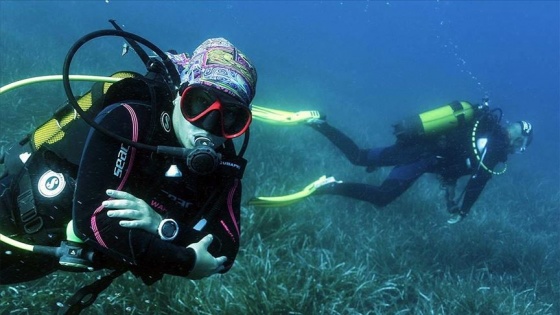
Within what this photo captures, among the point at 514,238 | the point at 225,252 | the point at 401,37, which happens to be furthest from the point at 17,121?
the point at 401,37

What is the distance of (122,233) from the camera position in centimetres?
192

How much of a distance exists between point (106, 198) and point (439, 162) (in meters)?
7.33

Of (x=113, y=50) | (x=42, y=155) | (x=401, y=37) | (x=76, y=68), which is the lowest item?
(x=42, y=155)

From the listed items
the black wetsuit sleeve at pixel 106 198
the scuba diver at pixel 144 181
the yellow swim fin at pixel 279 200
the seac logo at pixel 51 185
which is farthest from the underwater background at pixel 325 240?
the black wetsuit sleeve at pixel 106 198

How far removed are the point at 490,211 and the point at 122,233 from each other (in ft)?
38.5

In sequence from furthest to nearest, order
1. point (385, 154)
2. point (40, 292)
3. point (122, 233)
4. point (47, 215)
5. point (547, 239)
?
point (547, 239)
point (385, 154)
point (40, 292)
point (47, 215)
point (122, 233)

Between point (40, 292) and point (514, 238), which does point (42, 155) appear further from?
point (514, 238)

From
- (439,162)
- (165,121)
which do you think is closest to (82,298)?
(165,121)

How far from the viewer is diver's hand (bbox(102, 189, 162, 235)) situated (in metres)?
1.91

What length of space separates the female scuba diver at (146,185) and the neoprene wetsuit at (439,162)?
17.5 ft

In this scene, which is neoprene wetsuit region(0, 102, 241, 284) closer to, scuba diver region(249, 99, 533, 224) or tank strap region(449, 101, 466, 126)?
scuba diver region(249, 99, 533, 224)

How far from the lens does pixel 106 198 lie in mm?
→ 2008

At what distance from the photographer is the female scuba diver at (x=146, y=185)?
1970 mm

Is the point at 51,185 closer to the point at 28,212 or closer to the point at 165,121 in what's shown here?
the point at 28,212
